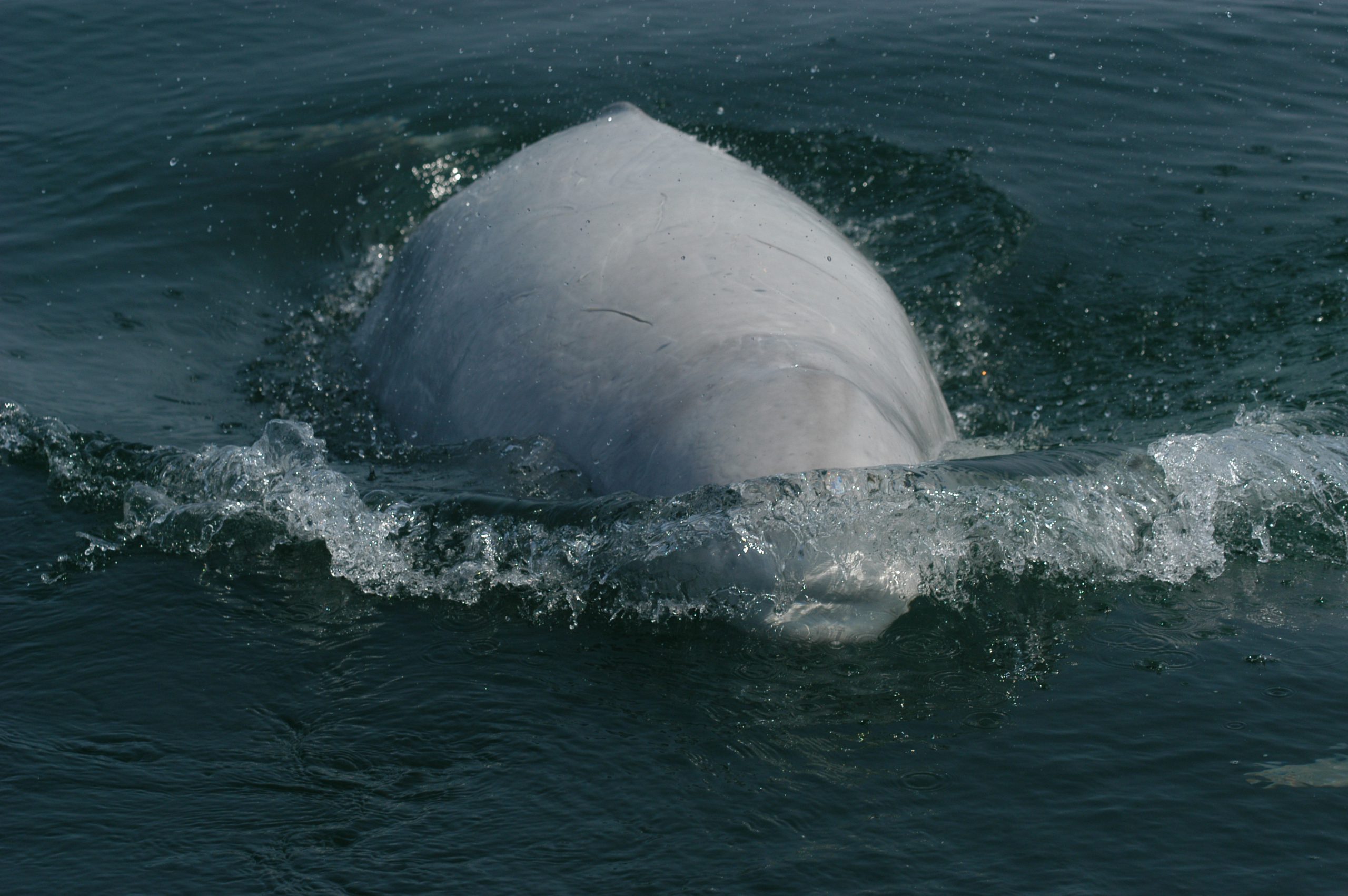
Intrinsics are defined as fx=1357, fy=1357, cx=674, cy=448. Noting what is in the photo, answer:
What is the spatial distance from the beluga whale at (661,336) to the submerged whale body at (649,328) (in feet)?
0.04

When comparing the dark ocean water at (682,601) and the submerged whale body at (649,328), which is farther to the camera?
the submerged whale body at (649,328)

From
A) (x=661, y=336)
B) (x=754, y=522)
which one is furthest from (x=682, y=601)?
(x=661, y=336)

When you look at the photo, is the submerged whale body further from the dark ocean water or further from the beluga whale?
the dark ocean water

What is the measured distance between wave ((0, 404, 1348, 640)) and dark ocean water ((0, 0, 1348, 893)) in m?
0.02

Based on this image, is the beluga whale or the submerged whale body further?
the submerged whale body

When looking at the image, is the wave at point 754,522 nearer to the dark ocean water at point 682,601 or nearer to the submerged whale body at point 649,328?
the dark ocean water at point 682,601

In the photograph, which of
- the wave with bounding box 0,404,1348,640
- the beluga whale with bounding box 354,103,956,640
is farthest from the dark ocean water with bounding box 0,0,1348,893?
the beluga whale with bounding box 354,103,956,640

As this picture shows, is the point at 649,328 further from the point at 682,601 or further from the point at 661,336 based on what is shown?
the point at 682,601

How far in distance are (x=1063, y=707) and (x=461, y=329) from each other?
138 inches

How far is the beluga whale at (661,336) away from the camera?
15.9ft

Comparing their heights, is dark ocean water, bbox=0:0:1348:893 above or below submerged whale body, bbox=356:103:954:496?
below

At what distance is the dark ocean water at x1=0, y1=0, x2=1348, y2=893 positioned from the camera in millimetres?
3738

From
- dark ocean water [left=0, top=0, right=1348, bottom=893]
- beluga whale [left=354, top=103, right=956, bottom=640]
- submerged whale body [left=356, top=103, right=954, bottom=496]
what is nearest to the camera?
dark ocean water [left=0, top=0, right=1348, bottom=893]

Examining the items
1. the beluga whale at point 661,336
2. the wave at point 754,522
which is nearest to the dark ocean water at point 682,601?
the wave at point 754,522
